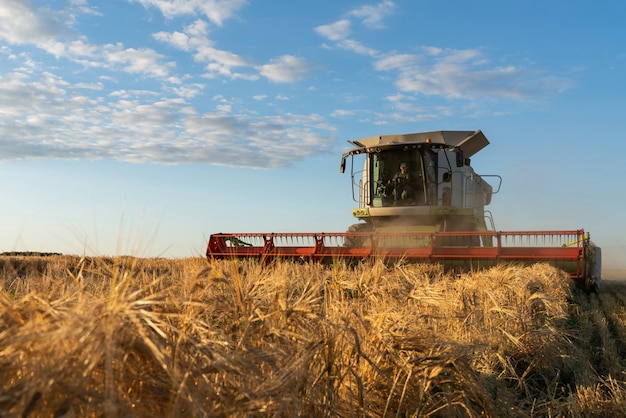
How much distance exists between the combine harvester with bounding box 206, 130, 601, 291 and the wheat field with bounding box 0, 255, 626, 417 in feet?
23.8

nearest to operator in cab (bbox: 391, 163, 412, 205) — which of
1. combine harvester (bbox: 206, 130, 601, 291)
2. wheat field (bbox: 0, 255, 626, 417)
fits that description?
combine harvester (bbox: 206, 130, 601, 291)

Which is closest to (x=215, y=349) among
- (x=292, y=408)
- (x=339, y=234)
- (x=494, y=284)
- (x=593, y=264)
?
(x=292, y=408)

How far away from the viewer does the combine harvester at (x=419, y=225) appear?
12719 mm

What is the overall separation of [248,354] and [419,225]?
42.2 feet

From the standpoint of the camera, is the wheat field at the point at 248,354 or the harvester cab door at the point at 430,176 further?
the harvester cab door at the point at 430,176

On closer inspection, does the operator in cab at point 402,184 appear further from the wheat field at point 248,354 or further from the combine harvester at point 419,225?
the wheat field at point 248,354

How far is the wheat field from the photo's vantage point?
1.68 metres

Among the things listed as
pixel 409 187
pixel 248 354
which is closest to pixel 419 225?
pixel 409 187

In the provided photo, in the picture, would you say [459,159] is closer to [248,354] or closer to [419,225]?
[419,225]

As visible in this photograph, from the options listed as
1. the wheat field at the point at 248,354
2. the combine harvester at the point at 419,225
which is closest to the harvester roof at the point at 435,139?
the combine harvester at the point at 419,225

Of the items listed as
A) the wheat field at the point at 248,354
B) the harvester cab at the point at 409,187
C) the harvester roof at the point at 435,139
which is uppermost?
the harvester roof at the point at 435,139

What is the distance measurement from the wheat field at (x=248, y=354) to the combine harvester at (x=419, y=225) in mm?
7243

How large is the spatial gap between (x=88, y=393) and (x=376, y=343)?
1982 millimetres

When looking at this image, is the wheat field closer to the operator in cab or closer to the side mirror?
the side mirror
